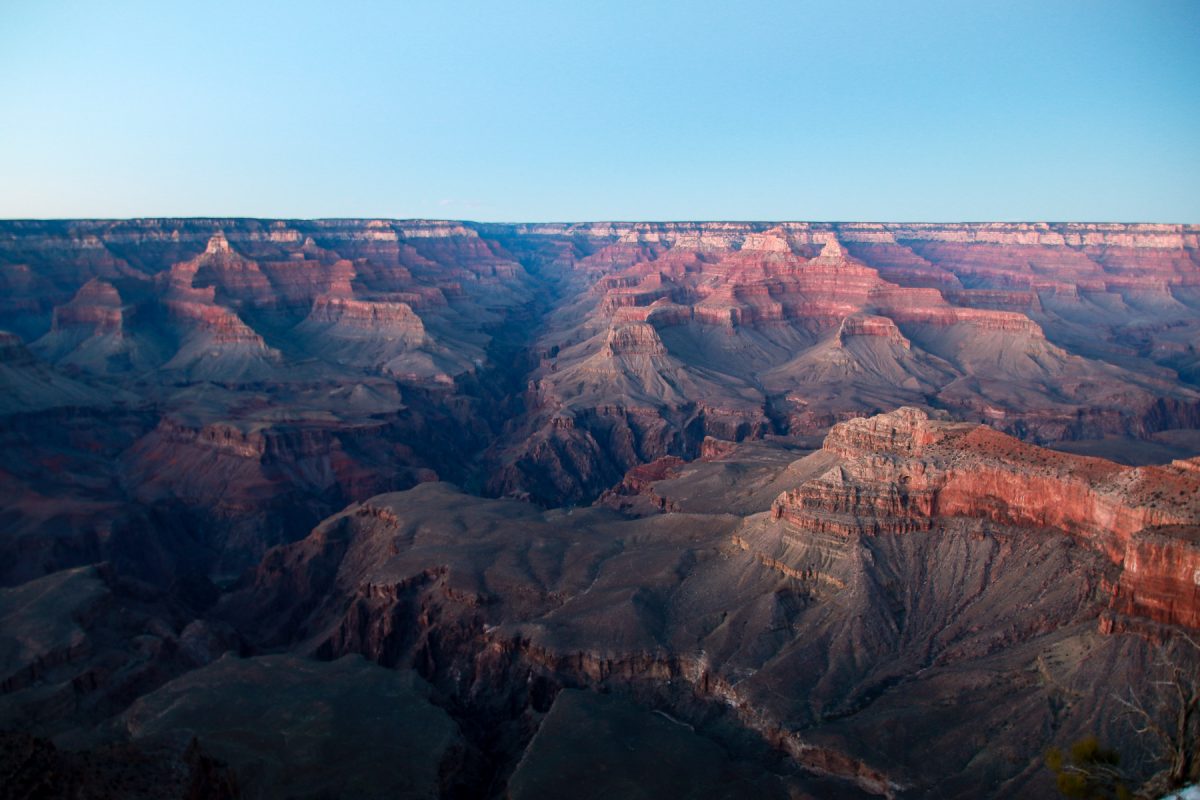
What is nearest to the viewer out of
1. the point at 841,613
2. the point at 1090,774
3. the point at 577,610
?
the point at 1090,774

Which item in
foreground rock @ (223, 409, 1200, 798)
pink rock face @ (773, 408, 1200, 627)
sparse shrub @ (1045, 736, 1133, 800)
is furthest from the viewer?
pink rock face @ (773, 408, 1200, 627)

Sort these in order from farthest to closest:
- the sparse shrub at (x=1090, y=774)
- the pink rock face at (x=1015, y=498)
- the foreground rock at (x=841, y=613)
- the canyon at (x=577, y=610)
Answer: the pink rock face at (x=1015, y=498)
the foreground rock at (x=841, y=613)
the canyon at (x=577, y=610)
the sparse shrub at (x=1090, y=774)

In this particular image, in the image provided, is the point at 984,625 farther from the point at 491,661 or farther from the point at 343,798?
the point at 343,798

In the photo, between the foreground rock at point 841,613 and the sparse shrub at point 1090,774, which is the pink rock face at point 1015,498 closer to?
the foreground rock at point 841,613

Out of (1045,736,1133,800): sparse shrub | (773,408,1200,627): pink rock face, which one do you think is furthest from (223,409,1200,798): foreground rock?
(1045,736,1133,800): sparse shrub

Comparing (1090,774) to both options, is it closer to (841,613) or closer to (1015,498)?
(841,613)

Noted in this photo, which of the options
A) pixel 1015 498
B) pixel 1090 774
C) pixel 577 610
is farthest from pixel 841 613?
pixel 1090 774

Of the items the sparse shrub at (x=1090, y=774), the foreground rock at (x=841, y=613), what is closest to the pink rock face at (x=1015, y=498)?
the foreground rock at (x=841, y=613)

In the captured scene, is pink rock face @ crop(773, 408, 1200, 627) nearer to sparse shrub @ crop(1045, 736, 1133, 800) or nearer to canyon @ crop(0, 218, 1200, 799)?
canyon @ crop(0, 218, 1200, 799)

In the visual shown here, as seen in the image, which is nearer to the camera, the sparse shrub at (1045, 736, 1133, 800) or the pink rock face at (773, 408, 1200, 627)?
the sparse shrub at (1045, 736, 1133, 800)

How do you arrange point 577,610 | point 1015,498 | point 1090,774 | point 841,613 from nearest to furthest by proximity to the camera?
point 1090,774 < point 841,613 < point 1015,498 < point 577,610

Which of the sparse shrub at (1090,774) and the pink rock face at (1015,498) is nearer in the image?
the sparse shrub at (1090,774)
